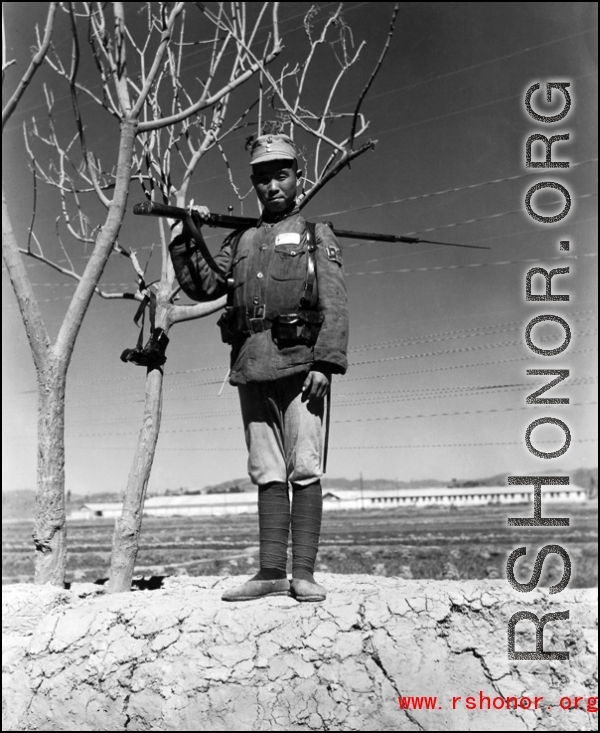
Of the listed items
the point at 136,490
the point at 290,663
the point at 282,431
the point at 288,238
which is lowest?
the point at 290,663

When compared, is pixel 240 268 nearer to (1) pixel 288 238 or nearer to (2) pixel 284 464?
(1) pixel 288 238

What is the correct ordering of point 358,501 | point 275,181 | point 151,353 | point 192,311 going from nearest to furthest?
point 275,181
point 151,353
point 192,311
point 358,501

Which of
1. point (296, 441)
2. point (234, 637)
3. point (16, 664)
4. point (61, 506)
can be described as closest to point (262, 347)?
point (296, 441)

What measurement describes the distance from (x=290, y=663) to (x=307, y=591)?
0.33 meters

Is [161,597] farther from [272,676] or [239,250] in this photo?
[239,250]

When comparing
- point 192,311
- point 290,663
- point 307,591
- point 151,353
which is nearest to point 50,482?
point 151,353

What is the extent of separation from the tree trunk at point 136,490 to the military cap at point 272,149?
165 centimetres

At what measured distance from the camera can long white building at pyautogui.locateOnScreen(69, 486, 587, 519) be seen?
65.2 metres

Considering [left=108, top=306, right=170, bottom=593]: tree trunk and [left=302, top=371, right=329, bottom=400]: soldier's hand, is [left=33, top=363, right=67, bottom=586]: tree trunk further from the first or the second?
[left=302, top=371, right=329, bottom=400]: soldier's hand

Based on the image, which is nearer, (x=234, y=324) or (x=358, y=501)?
(x=234, y=324)

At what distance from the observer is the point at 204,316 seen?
5.26 m

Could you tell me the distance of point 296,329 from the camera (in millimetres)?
3492

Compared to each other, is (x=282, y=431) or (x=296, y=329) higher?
(x=296, y=329)

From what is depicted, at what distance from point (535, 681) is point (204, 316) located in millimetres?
3073
